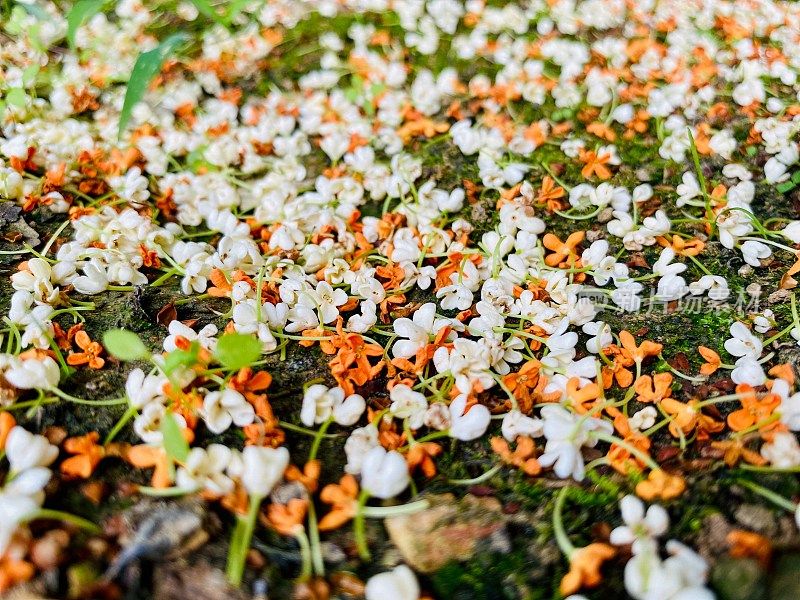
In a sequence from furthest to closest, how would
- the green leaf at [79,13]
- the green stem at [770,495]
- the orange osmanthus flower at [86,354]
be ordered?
Answer: the green leaf at [79,13]
the orange osmanthus flower at [86,354]
the green stem at [770,495]

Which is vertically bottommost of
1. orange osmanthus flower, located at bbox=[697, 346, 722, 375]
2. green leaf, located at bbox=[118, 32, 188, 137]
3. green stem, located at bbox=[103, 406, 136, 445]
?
orange osmanthus flower, located at bbox=[697, 346, 722, 375]

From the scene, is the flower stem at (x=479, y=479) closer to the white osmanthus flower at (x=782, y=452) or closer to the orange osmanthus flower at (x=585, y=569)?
the orange osmanthus flower at (x=585, y=569)

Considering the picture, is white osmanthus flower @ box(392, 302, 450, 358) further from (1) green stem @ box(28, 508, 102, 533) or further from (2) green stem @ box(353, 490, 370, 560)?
(1) green stem @ box(28, 508, 102, 533)

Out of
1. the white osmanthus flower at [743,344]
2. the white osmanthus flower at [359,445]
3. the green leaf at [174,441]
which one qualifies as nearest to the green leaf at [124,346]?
the green leaf at [174,441]

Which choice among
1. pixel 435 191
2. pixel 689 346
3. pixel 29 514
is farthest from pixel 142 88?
pixel 689 346

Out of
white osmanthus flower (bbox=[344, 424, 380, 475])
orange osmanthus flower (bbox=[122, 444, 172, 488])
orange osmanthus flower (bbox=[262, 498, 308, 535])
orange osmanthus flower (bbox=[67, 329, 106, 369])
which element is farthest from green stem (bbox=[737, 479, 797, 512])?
orange osmanthus flower (bbox=[67, 329, 106, 369])

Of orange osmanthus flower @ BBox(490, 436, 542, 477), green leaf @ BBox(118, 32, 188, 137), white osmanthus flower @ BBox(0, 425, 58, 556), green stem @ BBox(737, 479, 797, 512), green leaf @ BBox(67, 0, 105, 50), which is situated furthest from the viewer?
green leaf @ BBox(67, 0, 105, 50)

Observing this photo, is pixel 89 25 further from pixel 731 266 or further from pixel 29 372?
pixel 731 266
